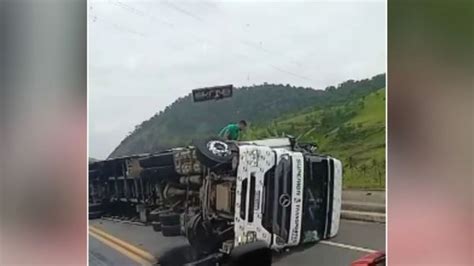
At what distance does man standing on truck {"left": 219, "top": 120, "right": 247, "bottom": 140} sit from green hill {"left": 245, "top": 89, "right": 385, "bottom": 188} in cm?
6

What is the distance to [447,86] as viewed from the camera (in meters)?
2.18

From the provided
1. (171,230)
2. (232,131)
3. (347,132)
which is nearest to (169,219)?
(171,230)

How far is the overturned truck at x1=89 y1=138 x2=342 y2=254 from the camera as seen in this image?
2273 mm

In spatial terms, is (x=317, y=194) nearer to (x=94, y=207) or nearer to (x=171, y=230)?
(x=171, y=230)

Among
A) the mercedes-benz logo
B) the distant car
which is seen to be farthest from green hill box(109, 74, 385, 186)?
the distant car

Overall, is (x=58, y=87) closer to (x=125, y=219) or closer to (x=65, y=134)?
(x=65, y=134)

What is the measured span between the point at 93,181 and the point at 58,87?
16.8 inches

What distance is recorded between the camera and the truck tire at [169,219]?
90.2 inches

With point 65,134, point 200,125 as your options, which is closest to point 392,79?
point 200,125

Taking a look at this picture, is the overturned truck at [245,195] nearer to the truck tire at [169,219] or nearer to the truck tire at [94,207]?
the truck tire at [169,219]

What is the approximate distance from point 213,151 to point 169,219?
35cm

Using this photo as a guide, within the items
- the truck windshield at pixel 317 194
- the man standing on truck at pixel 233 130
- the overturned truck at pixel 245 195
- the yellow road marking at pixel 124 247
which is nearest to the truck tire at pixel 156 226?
the overturned truck at pixel 245 195

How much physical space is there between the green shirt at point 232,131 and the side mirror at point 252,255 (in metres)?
0.46

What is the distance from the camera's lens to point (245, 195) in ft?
7.47
